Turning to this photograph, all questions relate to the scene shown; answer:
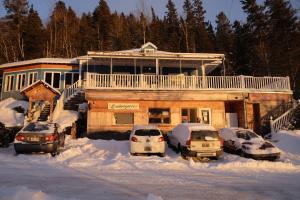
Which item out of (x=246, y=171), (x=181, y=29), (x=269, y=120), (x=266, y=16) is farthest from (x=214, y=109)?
(x=181, y=29)

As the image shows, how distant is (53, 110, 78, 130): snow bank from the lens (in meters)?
19.4

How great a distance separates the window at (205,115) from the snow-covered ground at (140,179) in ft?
28.0

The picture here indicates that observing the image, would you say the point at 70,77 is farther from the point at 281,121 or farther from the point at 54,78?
the point at 281,121

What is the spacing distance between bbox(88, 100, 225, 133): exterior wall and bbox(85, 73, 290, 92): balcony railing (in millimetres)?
1218

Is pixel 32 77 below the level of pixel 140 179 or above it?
above

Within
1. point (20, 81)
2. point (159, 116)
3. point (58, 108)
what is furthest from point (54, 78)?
point (159, 116)

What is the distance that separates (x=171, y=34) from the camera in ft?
161

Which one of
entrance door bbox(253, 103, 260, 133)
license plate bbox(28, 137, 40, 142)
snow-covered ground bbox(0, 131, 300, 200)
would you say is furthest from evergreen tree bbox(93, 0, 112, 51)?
snow-covered ground bbox(0, 131, 300, 200)

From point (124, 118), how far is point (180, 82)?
201 inches

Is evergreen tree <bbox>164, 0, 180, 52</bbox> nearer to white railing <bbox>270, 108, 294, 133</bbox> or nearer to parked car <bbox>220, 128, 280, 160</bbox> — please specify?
white railing <bbox>270, 108, 294, 133</bbox>

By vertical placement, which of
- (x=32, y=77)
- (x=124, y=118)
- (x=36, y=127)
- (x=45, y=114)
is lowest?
(x=36, y=127)

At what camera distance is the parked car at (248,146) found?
13062 millimetres

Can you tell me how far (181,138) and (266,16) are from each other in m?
34.2

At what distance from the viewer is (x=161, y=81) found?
68.6 ft
